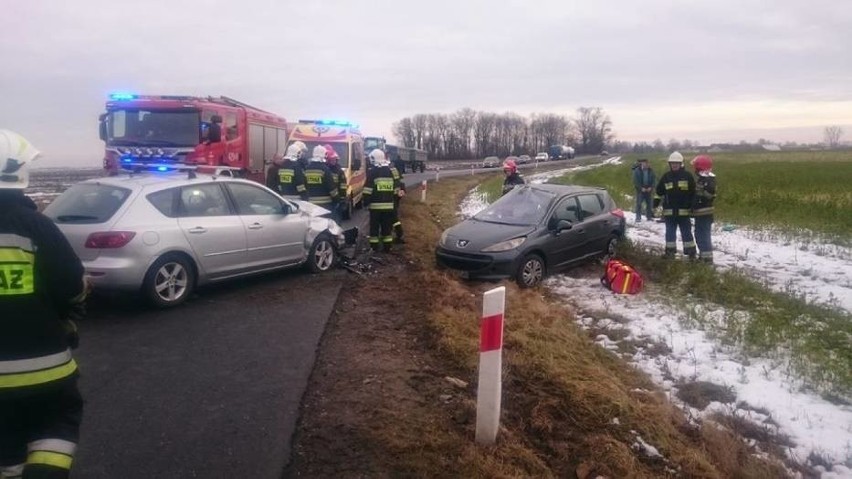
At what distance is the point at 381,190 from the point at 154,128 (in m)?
6.33

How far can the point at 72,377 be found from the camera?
268cm

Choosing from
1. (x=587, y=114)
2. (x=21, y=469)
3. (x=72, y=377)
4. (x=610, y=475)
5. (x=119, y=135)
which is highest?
(x=587, y=114)

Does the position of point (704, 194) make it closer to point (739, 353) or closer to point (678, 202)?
point (678, 202)

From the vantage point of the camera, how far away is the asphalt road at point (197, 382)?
3.89 m

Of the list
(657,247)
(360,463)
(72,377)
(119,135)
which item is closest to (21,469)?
(72,377)

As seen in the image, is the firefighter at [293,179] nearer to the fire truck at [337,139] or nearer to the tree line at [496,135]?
the fire truck at [337,139]

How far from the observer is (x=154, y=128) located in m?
14.5

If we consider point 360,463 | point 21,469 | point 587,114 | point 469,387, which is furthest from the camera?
point 587,114

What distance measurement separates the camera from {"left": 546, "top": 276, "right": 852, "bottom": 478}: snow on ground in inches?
192

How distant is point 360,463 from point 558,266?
6852 millimetres

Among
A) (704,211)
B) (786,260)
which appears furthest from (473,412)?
(786,260)

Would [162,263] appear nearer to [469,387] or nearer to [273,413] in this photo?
[273,413]

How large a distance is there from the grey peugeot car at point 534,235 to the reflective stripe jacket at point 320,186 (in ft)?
8.91

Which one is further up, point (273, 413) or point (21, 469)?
point (21, 469)
